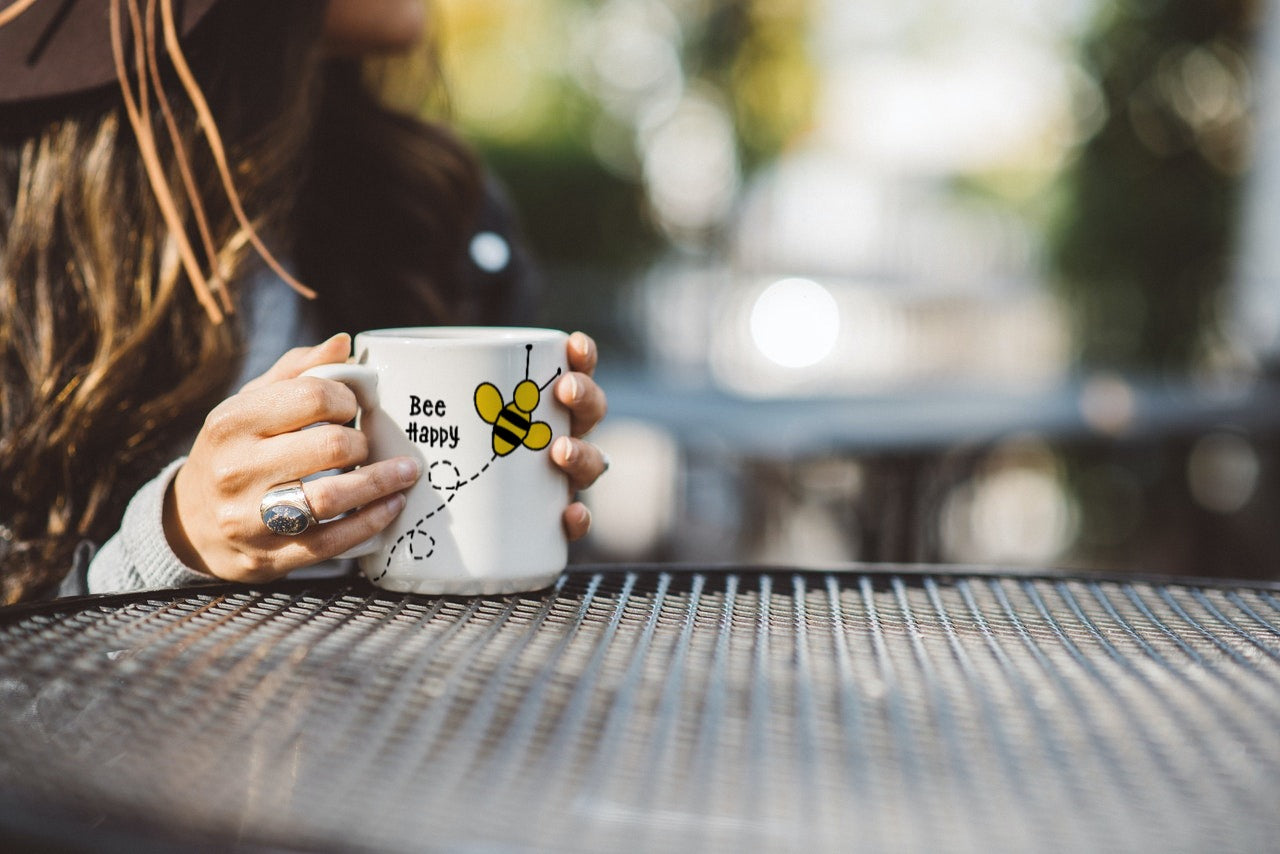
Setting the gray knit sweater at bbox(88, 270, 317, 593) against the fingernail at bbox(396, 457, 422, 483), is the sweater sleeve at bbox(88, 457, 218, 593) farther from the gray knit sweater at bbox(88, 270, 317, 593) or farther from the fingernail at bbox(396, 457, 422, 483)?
the fingernail at bbox(396, 457, 422, 483)

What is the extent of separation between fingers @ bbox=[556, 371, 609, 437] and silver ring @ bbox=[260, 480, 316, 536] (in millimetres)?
176

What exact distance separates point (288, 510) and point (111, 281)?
0.49 m

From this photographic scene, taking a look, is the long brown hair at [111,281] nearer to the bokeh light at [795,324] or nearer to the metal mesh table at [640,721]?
the metal mesh table at [640,721]

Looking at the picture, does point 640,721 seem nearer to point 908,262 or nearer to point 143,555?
point 143,555

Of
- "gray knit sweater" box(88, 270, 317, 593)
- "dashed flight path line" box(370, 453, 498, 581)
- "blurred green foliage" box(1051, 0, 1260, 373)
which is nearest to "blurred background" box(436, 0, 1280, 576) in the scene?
"blurred green foliage" box(1051, 0, 1260, 373)

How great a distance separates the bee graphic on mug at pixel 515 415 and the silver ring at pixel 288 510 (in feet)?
0.39

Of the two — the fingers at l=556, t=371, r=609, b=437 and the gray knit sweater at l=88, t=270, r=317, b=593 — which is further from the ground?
the fingers at l=556, t=371, r=609, b=437

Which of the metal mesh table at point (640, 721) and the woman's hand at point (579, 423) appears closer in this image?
the metal mesh table at point (640, 721)

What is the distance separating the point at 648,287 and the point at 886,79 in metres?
3.67

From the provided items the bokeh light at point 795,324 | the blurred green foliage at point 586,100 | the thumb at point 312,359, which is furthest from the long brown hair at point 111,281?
the blurred green foliage at point 586,100

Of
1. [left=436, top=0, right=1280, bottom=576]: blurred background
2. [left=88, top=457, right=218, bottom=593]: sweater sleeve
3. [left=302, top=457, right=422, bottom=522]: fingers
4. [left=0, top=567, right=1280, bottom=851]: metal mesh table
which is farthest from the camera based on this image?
[left=436, top=0, right=1280, bottom=576]: blurred background

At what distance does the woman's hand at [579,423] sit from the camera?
2.54 ft

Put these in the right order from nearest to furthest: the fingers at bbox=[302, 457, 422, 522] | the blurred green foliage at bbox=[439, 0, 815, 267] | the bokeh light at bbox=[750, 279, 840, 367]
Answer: the fingers at bbox=[302, 457, 422, 522] → the bokeh light at bbox=[750, 279, 840, 367] → the blurred green foliage at bbox=[439, 0, 815, 267]

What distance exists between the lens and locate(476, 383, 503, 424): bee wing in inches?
28.8
